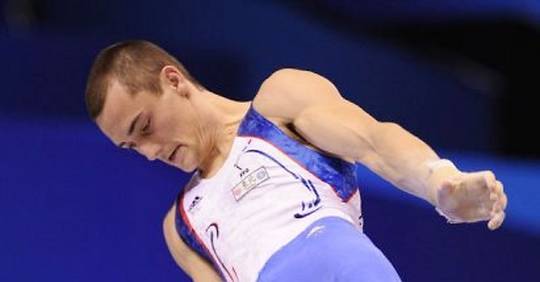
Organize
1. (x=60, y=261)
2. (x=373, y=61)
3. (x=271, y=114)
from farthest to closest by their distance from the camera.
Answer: (x=373, y=61) < (x=60, y=261) < (x=271, y=114)

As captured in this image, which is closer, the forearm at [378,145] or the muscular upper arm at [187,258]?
the forearm at [378,145]

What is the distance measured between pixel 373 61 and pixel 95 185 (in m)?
1.89

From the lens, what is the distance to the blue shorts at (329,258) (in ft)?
5.72

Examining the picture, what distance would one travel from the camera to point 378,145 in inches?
67.2

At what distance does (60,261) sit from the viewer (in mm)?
2480

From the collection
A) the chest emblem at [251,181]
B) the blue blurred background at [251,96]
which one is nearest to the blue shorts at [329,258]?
the chest emblem at [251,181]

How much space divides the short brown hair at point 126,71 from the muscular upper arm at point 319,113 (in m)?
0.19

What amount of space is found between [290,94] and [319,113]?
0.25 feet

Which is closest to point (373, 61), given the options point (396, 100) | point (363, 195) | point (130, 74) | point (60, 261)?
point (396, 100)

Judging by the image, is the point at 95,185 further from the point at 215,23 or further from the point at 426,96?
the point at 426,96

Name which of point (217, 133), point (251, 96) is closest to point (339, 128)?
point (217, 133)

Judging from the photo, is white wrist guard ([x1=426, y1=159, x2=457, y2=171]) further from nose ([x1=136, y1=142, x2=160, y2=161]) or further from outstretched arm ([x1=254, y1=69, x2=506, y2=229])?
nose ([x1=136, y1=142, x2=160, y2=161])

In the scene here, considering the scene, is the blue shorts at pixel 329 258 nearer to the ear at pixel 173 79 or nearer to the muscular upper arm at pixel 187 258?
the muscular upper arm at pixel 187 258

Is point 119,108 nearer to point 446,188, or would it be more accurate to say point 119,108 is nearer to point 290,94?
point 290,94
